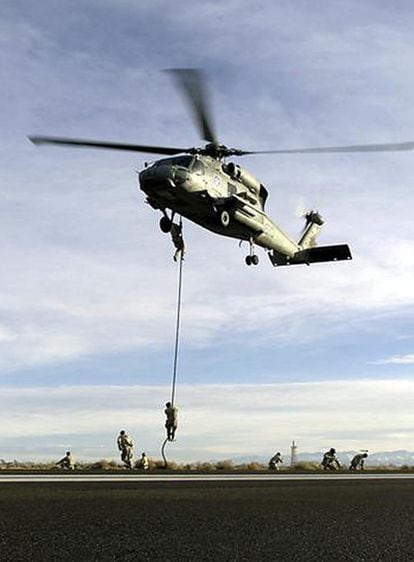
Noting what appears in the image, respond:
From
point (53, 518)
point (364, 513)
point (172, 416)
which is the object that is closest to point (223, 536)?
point (53, 518)

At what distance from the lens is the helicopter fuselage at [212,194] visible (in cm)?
2758

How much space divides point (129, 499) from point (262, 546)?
3.92 metres

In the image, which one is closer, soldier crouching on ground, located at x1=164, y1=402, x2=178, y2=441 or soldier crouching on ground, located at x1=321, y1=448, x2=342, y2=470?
soldier crouching on ground, located at x1=164, y1=402, x2=178, y2=441

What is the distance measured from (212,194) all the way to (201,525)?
22.2 m

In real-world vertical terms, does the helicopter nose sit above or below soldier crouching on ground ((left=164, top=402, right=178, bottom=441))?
above

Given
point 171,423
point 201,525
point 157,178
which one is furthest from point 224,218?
point 201,525

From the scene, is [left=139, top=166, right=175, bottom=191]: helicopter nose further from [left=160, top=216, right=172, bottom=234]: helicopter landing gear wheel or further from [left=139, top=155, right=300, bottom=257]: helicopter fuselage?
[left=160, top=216, right=172, bottom=234]: helicopter landing gear wheel

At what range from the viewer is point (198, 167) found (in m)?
28.7

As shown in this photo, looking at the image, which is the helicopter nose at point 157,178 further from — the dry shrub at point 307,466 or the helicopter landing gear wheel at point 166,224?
the dry shrub at point 307,466

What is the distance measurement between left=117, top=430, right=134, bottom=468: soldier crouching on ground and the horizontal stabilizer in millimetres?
12815

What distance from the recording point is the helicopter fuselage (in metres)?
27.6

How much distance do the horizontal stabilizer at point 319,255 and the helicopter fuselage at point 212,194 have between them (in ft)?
14.9

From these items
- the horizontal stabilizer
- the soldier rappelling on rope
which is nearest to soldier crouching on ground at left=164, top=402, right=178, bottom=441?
the soldier rappelling on rope

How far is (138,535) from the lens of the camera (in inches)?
269
